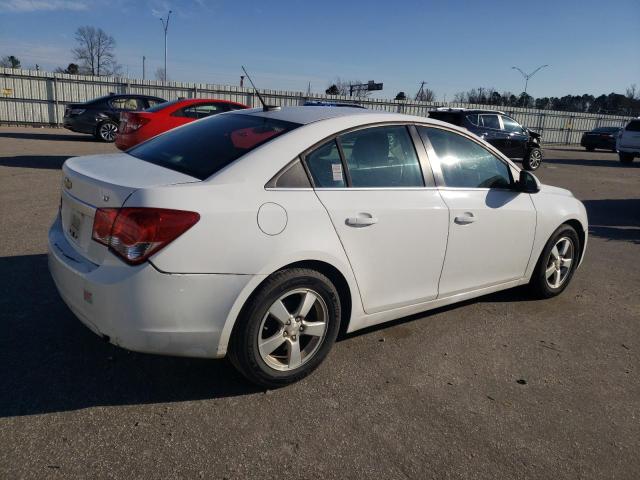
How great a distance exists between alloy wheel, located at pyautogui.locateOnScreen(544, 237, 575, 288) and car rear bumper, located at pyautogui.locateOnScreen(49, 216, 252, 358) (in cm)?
311

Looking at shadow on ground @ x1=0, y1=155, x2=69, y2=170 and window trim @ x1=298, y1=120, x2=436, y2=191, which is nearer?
window trim @ x1=298, y1=120, x2=436, y2=191

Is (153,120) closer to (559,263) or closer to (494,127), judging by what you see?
(559,263)

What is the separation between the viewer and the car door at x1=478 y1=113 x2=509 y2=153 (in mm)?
15945

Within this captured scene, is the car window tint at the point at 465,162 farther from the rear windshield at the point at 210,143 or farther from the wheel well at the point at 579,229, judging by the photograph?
the rear windshield at the point at 210,143

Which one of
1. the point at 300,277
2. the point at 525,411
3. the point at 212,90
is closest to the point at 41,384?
Answer: the point at 300,277

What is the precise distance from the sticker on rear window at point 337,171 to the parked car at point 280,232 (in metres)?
0.01

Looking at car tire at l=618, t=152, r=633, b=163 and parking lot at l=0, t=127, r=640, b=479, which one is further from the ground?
car tire at l=618, t=152, r=633, b=163

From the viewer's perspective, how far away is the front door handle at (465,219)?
12.0 ft

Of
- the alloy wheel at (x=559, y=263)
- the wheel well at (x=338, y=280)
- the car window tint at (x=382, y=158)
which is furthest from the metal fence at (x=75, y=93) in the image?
the wheel well at (x=338, y=280)

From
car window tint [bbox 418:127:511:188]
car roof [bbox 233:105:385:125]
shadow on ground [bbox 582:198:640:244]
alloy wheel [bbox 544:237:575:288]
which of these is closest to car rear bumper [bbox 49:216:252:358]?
car roof [bbox 233:105:385:125]

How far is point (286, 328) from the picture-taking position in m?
2.94

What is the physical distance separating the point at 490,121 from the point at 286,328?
586 inches

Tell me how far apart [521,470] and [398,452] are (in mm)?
575

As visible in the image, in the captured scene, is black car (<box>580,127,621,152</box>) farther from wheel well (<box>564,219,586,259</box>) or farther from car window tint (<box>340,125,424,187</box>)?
car window tint (<box>340,125,424,187</box>)
